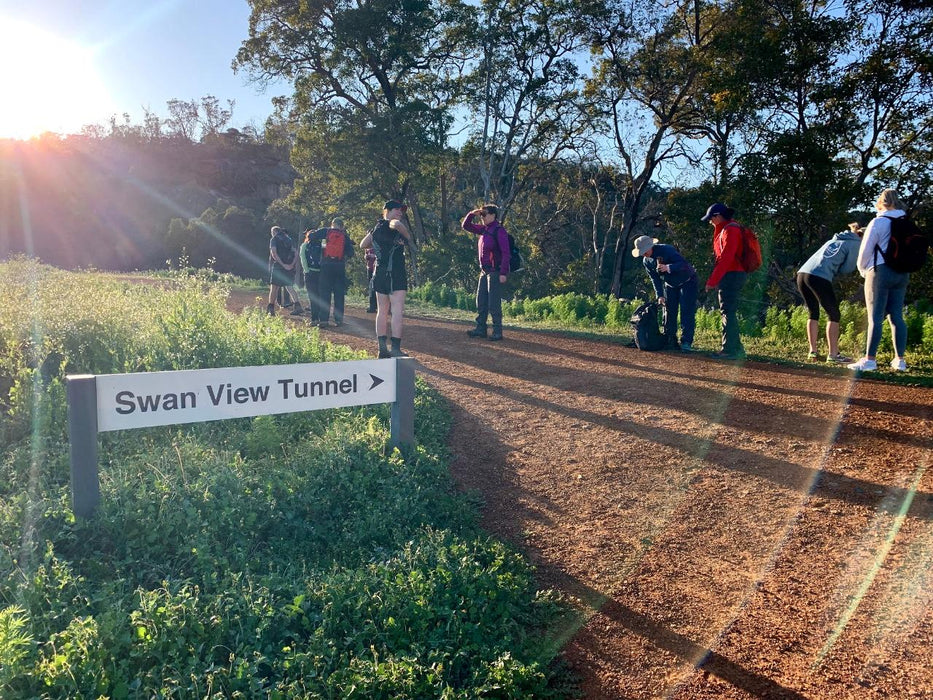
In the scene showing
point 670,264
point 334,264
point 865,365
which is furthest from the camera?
point 334,264

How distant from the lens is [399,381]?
423 centimetres

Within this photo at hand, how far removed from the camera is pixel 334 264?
10773 millimetres

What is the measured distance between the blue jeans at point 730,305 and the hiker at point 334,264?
590 centimetres

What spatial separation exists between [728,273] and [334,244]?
20.5ft

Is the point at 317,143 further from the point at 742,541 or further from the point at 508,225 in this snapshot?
the point at 742,541

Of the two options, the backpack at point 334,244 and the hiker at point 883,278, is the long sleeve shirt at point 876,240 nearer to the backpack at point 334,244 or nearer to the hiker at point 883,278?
the hiker at point 883,278

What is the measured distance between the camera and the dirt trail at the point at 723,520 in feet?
8.02

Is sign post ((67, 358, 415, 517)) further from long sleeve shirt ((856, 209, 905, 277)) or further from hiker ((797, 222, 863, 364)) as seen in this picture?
hiker ((797, 222, 863, 364))

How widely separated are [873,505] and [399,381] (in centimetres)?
288

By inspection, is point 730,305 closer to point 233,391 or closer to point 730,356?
point 730,356

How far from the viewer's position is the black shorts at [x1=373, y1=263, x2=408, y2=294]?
7465mm

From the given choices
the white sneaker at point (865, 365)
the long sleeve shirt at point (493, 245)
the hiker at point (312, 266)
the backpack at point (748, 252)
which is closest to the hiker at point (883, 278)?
the white sneaker at point (865, 365)

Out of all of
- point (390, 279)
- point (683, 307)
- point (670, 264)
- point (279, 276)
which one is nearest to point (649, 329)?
point (683, 307)

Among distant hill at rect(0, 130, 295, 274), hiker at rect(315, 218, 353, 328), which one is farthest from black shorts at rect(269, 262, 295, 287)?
distant hill at rect(0, 130, 295, 274)
